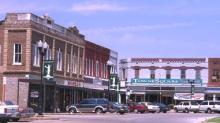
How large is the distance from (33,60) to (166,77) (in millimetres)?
48509

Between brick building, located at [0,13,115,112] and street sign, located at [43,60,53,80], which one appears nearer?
street sign, located at [43,60,53,80]

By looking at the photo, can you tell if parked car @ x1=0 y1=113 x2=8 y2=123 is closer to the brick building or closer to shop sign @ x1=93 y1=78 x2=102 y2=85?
the brick building

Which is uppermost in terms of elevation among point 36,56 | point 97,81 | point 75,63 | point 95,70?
point 75,63

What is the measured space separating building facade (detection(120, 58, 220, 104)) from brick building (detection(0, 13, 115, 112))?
3240 cm

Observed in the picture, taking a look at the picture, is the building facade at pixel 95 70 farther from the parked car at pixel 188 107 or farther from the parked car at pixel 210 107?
the parked car at pixel 210 107

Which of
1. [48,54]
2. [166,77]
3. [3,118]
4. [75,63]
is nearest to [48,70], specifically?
[48,54]

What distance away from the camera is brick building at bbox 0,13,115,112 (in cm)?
5259

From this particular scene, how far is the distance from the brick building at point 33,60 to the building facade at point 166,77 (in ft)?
106

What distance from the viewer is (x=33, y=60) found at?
177 ft

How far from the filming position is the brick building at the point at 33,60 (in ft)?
173

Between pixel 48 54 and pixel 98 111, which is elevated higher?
pixel 48 54

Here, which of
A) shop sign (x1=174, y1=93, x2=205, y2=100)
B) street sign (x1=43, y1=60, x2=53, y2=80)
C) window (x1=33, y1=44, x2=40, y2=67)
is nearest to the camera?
street sign (x1=43, y1=60, x2=53, y2=80)

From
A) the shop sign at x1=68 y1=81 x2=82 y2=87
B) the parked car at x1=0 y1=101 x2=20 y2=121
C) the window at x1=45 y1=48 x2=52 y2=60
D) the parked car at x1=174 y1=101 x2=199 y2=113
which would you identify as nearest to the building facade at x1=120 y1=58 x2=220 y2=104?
the parked car at x1=174 y1=101 x2=199 y2=113

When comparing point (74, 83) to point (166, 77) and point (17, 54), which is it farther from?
point (166, 77)
